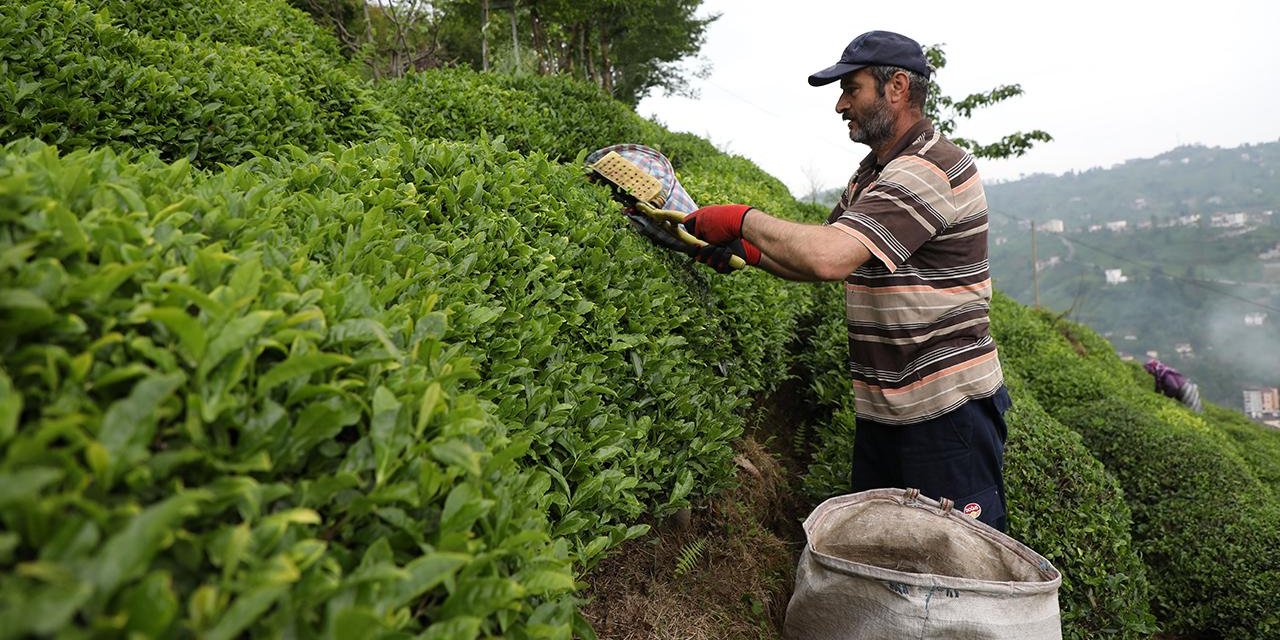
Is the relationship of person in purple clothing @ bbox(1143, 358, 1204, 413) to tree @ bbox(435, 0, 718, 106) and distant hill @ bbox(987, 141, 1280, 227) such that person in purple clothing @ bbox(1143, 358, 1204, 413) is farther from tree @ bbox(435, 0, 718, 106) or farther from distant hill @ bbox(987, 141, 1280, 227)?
distant hill @ bbox(987, 141, 1280, 227)

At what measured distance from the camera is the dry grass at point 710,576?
2621 mm

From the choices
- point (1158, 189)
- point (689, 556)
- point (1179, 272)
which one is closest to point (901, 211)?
point (689, 556)

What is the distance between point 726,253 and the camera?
2.87 metres

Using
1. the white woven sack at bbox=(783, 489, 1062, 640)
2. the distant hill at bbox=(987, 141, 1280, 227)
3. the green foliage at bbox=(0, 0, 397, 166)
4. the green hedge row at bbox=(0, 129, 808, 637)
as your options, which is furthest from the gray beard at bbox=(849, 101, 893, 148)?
the distant hill at bbox=(987, 141, 1280, 227)

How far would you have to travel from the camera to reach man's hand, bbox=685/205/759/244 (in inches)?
108

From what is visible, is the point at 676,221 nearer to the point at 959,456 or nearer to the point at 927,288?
the point at 927,288

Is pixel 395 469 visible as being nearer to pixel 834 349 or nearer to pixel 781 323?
pixel 781 323

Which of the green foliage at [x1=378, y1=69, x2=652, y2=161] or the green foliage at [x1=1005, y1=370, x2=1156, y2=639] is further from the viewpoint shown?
the green foliage at [x1=378, y1=69, x2=652, y2=161]

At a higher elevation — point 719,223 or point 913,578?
point 719,223

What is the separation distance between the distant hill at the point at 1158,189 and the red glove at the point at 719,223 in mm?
112340

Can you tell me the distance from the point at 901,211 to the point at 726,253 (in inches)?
26.8

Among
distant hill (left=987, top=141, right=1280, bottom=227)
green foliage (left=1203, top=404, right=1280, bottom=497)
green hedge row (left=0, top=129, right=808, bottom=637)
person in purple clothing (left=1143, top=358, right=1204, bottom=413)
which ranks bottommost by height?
green foliage (left=1203, top=404, right=1280, bottom=497)

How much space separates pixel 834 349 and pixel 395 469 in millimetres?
4009

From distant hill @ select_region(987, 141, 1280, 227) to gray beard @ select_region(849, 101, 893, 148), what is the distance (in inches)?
4402
